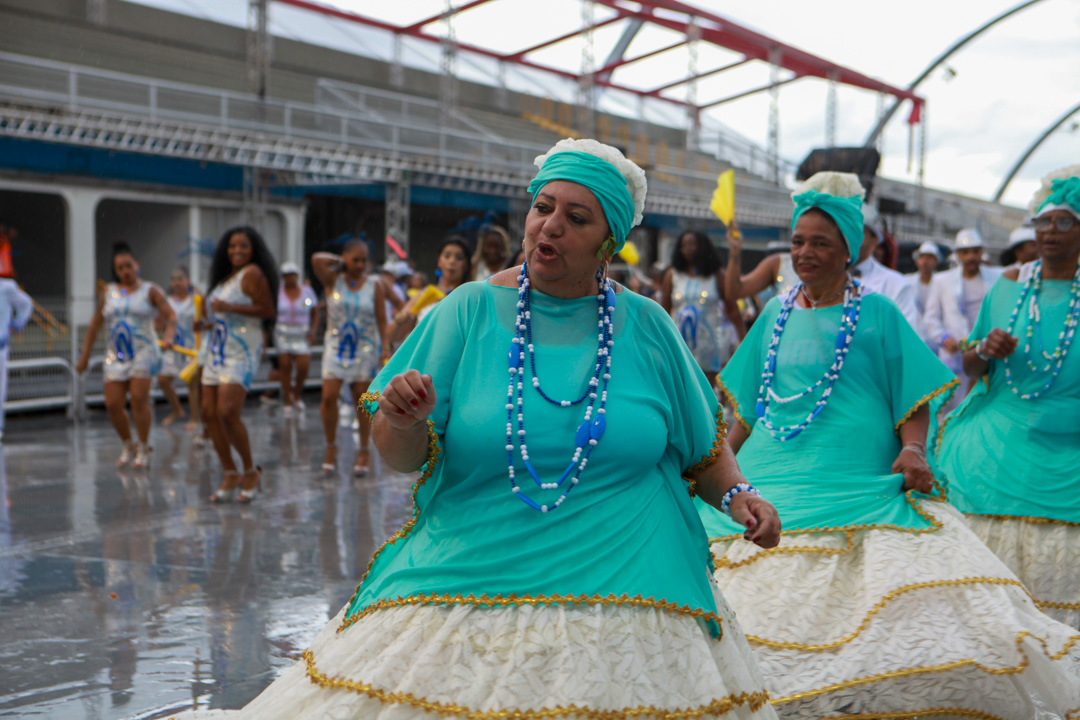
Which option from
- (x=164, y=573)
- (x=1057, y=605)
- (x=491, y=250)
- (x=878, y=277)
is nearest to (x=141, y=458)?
(x=491, y=250)

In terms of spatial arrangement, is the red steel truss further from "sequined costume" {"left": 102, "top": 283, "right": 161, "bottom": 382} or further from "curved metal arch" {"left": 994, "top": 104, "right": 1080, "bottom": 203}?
"sequined costume" {"left": 102, "top": 283, "right": 161, "bottom": 382}

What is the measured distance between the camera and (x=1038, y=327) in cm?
478

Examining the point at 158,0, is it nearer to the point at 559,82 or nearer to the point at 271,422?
the point at 559,82

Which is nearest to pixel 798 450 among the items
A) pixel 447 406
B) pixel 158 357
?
pixel 447 406

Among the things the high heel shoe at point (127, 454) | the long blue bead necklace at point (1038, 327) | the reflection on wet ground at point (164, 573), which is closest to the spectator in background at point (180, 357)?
the reflection on wet ground at point (164, 573)

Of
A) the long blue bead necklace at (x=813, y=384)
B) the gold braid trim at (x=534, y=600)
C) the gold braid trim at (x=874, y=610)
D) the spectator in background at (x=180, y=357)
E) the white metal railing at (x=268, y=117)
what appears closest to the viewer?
the gold braid trim at (x=534, y=600)

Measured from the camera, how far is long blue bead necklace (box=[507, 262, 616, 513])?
7.65 feet

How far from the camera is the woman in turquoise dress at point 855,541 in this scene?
326cm

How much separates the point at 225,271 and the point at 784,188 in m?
29.3

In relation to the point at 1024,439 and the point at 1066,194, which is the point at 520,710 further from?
the point at 1066,194

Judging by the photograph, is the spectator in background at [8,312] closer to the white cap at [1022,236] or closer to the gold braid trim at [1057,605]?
the white cap at [1022,236]

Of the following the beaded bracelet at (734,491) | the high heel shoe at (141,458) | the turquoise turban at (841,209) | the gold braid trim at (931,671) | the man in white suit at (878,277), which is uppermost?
the turquoise turban at (841,209)

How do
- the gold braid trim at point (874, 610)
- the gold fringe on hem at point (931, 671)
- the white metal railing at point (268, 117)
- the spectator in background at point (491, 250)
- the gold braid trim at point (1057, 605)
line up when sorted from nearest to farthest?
the gold fringe on hem at point (931, 671)
the gold braid trim at point (874, 610)
the gold braid trim at point (1057, 605)
the spectator in background at point (491, 250)
the white metal railing at point (268, 117)

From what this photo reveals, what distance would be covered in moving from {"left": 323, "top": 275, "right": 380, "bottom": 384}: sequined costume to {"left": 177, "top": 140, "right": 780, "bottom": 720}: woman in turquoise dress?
A: 7.60m
